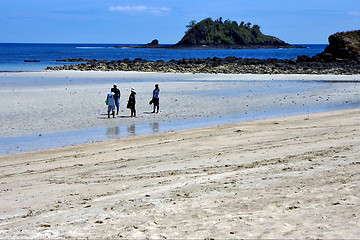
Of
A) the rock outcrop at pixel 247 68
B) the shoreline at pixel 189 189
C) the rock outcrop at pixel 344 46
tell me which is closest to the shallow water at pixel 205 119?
the shoreline at pixel 189 189

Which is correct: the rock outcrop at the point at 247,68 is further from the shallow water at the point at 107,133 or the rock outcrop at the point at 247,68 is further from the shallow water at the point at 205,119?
the shallow water at the point at 107,133

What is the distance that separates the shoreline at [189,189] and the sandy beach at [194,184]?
16 millimetres

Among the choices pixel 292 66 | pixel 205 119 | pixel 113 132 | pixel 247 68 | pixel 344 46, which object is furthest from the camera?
pixel 344 46

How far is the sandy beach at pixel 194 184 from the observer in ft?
21.7

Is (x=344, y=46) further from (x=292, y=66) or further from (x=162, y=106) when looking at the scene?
(x=162, y=106)

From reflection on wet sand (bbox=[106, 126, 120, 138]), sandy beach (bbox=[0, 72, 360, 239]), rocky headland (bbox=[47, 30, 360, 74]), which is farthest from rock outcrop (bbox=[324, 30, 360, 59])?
reflection on wet sand (bbox=[106, 126, 120, 138])

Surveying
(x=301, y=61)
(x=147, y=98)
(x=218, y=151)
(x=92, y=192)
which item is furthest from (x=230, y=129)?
(x=301, y=61)

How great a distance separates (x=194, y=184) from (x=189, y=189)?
A: 37cm

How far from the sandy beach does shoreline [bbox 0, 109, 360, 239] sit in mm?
16

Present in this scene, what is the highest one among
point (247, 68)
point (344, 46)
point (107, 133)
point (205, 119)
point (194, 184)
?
point (344, 46)

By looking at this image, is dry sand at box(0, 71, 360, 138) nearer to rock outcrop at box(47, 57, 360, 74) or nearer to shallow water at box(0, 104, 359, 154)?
shallow water at box(0, 104, 359, 154)

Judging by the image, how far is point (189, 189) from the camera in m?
8.53

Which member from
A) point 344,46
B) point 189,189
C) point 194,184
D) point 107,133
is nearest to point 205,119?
point 107,133

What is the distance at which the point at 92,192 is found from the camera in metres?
8.66
